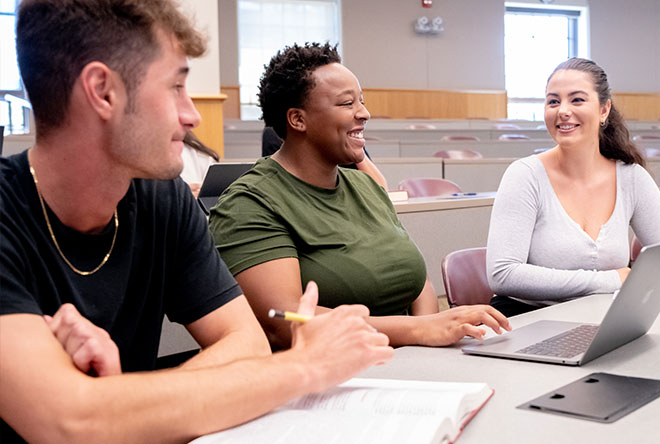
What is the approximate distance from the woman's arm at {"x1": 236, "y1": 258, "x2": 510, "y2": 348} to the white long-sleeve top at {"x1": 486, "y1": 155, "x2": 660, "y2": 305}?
543 mm

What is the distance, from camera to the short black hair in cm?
186

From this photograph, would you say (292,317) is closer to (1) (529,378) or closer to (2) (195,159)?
(1) (529,378)

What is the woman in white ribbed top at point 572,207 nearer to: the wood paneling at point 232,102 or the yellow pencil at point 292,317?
the yellow pencil at point 292,317

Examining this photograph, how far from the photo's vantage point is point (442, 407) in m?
0.85

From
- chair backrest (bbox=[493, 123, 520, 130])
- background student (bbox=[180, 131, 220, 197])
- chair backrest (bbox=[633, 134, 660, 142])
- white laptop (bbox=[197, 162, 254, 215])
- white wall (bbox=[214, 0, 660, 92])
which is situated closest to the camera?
white laptop (bbox=[197, 162, 254, 215])

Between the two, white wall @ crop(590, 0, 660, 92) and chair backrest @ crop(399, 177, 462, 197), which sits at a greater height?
white wall @ crop(590, 0, 660, 92)

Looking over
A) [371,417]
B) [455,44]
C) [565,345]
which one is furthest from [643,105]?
[371,417]

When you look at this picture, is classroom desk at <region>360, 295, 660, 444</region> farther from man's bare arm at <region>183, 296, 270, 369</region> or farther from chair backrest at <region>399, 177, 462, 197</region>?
chair backrest at <region>399, 177, 462, 197</region>

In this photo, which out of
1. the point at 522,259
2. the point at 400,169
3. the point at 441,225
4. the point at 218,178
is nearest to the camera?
the point at 522,259

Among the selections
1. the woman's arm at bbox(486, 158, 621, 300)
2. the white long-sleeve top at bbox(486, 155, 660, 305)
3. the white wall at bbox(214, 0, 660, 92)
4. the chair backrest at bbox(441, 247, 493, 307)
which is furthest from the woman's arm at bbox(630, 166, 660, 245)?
the white wall at bbox(214, 0, 660, 92)

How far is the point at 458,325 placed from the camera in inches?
51.4

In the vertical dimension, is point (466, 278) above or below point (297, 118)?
below

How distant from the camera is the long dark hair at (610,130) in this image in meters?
2.23

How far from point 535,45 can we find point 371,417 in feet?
42.9
